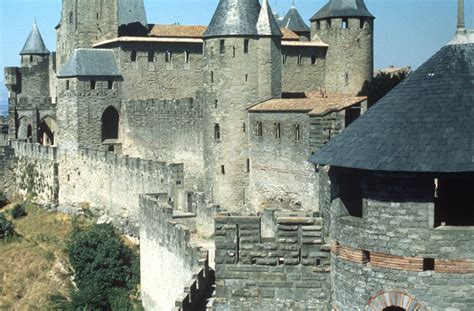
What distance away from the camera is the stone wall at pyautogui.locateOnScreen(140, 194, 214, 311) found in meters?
18.2

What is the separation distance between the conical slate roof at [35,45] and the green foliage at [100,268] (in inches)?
1194

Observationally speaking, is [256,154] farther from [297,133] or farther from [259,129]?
[297,133]

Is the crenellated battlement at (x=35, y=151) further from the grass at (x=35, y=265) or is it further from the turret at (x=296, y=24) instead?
the turret at (x=296, y=24)

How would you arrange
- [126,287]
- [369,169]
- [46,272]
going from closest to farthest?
[369,169] < [126,287] < [46,272]

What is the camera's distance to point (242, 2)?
3703cm

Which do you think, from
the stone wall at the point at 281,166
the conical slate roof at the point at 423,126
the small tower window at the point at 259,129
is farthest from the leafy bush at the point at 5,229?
the conical slate roof at the point at 423,126

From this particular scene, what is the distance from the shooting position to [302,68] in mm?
45812

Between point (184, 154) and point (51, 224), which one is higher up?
point (184, 154)

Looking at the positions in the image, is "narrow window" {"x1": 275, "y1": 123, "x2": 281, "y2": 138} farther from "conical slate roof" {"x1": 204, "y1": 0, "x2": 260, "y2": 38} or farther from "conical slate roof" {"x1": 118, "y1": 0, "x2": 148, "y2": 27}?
"conical slate roof" {"x1": 118, "y1": 0, "x2": 148, "y2": 27}

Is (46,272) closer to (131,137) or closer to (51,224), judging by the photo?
(51,224)

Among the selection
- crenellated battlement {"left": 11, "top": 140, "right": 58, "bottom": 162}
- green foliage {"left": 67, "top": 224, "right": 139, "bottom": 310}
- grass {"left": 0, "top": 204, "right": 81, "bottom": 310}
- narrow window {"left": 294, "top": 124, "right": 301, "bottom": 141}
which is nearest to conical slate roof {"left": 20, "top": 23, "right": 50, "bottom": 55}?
crenellated battlement {"left": 11, "top": 140, "right": 58, "bottom": 162}

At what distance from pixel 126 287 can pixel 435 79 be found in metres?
23.4

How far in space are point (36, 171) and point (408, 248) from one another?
3991 cm

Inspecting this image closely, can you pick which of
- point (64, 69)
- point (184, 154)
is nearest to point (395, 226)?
point (184, 154)
